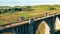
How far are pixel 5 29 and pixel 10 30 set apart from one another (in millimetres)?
1094

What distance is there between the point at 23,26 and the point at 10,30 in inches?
144

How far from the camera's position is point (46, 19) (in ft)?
123

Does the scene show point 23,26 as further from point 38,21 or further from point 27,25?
point 38,21

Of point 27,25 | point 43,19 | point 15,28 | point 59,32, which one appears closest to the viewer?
point 15,28

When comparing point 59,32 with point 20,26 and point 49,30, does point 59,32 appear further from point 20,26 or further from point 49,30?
point 20,26

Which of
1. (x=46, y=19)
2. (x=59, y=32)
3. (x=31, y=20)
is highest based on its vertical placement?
(x=31, y=20)

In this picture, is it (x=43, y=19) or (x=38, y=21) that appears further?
(x=43, y=19)

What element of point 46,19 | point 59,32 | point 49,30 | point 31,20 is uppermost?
point 31,20

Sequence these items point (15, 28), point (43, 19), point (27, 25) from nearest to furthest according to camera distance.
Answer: point (15, 28)
point (27, 25)
point (43, 19)

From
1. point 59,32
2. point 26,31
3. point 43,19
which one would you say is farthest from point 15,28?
point 59,32

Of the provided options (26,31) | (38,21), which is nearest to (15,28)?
(26,31)

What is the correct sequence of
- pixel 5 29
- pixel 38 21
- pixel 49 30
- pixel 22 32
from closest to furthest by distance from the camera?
pixel 5 29, pixel 22 32, pixel 38 21, pixel 49 30

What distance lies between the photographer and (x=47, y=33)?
40812 mm

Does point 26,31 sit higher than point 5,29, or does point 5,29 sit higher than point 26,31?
point 5,29
